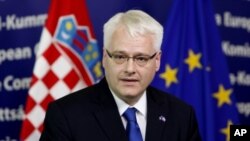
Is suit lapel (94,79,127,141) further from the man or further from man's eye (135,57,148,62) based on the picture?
man's eye (135,57,148,62)

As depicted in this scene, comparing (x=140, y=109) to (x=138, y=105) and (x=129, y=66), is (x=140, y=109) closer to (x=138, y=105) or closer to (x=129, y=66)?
(x=138, y=105)

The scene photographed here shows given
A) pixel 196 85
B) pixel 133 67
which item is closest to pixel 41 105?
pixel 196 85

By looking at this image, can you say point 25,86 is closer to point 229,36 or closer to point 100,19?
point 100,19

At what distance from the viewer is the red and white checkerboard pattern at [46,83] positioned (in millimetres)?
3523

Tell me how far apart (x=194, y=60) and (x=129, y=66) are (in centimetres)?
153

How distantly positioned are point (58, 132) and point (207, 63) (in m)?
1.69

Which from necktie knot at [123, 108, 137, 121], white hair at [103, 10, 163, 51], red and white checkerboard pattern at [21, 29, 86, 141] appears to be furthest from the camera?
red and white checkerboard pattern at [21, 29, 86, 141]

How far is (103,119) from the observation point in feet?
7.50

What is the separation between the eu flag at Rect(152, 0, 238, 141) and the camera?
360cm

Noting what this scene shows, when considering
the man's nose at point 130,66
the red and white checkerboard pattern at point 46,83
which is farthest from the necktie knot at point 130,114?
the red and white checkerboard pattern at point 46,83

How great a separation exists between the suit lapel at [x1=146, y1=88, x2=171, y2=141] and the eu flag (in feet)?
3.67

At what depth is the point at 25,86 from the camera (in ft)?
12.4

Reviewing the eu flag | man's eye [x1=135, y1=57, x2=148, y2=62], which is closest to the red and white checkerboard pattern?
the eu flag

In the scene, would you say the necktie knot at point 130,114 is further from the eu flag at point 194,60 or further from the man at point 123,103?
the eu flag at point 194,60
